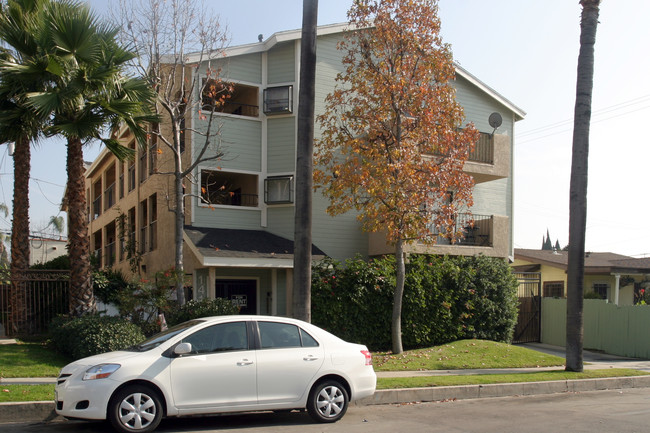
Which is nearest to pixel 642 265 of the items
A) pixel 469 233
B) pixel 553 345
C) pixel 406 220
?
pixel 553 345

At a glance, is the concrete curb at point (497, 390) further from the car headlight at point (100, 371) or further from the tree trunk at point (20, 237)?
the tree trunk at point (20, 237)

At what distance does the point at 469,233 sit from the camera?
2250 cm

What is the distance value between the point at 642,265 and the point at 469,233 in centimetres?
1027

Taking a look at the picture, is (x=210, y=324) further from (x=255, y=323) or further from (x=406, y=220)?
(x=406, y=220)

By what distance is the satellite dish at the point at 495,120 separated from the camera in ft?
77.3

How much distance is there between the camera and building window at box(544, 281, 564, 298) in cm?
3047

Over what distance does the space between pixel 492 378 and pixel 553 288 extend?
18.9 meters

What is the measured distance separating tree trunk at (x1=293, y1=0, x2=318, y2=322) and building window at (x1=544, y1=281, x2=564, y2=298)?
21.6 metres

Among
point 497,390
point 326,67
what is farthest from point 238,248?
point 497,390

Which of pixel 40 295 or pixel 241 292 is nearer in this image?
pixel 40 295

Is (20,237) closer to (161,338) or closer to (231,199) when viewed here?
(231,199)

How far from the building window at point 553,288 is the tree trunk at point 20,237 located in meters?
23.1

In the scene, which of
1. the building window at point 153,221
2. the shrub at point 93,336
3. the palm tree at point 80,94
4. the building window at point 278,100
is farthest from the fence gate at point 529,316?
the palm tree at point 80,94

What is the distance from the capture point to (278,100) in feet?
68.6
